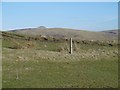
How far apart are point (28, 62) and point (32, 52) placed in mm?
3014

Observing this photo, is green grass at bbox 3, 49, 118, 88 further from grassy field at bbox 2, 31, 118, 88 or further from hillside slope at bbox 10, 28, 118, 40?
hillside slope at bbox 10, 28, 118, 40

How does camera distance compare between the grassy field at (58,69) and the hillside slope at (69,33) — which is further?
the hillside slope at (69,33)

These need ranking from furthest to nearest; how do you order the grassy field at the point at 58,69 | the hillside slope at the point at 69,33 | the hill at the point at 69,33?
the hillside slope at the point at 69,33 < the hill at the point at 69,33 < the grassy field at the point at 58,69

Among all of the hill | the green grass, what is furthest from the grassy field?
the hill

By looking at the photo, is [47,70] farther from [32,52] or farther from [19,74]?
[32,52]

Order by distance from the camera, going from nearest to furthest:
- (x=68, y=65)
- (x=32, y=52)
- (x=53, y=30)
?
(x=68, y=65), (x=32, y=52), (x=53, y=30)

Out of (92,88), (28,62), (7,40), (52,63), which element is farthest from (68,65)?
(7,40)

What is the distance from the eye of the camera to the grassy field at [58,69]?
12.6 meters

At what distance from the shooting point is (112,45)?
26.5 metres

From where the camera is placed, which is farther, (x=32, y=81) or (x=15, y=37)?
(x=15, y=37)

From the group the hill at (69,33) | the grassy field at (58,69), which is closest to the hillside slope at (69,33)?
the hill at (69,33)

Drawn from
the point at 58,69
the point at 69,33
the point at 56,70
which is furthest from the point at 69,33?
the point at 56,70

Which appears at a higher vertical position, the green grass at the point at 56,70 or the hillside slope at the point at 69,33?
the hillside slope at the point at 69,33

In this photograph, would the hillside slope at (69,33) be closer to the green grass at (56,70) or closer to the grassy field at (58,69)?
the grassy field at (58,69)
